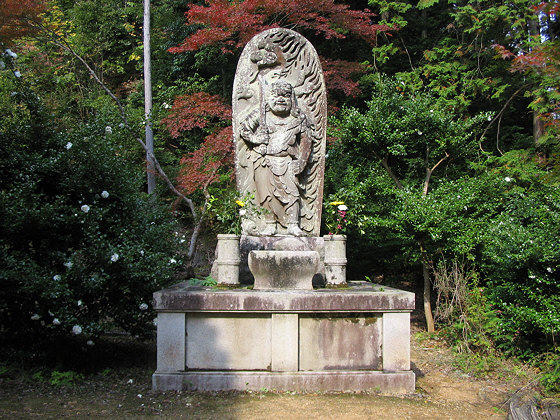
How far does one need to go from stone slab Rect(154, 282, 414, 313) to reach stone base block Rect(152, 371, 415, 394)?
0.56 metres

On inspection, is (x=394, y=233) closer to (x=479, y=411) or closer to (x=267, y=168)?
(x=267, y=168)

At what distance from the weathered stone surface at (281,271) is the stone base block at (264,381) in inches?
32.0

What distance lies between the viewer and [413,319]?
8.12 meters

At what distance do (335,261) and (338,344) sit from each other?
0.88 metres

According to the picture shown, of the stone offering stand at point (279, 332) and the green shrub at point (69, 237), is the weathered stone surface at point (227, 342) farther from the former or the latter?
the green shrub at point (69, 237)

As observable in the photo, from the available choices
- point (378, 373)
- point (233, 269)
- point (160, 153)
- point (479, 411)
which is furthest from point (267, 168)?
point (160, 153)

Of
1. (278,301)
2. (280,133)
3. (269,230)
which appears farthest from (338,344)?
(280,133)

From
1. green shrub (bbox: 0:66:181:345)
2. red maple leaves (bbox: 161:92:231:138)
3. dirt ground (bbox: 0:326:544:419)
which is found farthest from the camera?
red maple leaves (bbox: 161:92:231:138)

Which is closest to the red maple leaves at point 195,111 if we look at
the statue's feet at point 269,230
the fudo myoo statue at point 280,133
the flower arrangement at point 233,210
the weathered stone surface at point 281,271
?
the fudo myoo statue at point 280,133

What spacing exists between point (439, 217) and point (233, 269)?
3092 mm

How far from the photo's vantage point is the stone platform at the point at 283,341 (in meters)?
4.04

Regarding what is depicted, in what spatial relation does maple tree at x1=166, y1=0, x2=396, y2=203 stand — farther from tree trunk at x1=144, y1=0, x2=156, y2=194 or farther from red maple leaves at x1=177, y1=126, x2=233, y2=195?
tree trunk at x1=144, y1=0, x2=156, y2=194

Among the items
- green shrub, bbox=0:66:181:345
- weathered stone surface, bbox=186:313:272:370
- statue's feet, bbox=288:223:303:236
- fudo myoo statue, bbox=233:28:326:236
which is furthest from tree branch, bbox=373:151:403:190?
weathered stone surface, bbox=186:313:272:370

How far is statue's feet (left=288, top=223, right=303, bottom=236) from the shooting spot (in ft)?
16.8
